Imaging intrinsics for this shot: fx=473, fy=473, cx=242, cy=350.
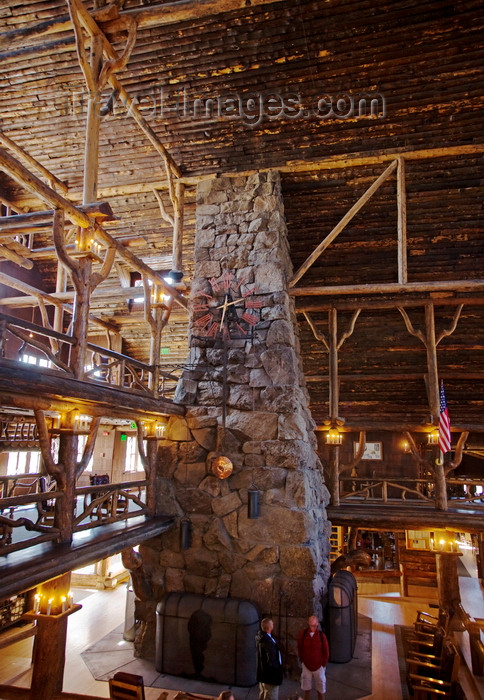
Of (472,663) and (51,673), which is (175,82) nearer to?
(51,673)

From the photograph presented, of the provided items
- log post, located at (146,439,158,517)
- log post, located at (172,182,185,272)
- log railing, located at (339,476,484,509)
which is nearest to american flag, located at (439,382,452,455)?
log railing, located at (339,476,484,509)

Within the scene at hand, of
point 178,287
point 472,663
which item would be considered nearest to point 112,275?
point 178,287

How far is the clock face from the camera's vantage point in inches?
361

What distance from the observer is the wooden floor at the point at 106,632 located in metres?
7.63

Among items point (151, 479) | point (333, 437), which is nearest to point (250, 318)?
point (333, 437)

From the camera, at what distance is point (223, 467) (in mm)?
8383

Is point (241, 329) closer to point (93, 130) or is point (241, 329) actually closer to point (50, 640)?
point (93, 130)

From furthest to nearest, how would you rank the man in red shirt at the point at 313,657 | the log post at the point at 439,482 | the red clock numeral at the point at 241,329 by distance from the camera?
1. the log post at the point at 439,482
2. the red clock numeral at the point at 241,329
3. the man in red shirt at the point at 313,657

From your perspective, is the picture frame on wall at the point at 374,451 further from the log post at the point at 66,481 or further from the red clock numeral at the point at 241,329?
the log post at the point at 66,481

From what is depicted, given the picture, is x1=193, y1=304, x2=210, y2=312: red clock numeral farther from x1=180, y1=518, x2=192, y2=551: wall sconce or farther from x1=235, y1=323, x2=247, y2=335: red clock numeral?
x1=180, y1=518, x2=192, y2=551: wall sconce

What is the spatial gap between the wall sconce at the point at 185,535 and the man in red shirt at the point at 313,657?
256cm

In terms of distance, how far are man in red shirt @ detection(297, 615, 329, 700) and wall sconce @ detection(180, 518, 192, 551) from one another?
8.40ft

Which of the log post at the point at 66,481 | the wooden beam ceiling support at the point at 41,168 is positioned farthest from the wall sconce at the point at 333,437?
the wooden beam ceiling support at the point at 41,168

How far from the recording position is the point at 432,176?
10.0m
